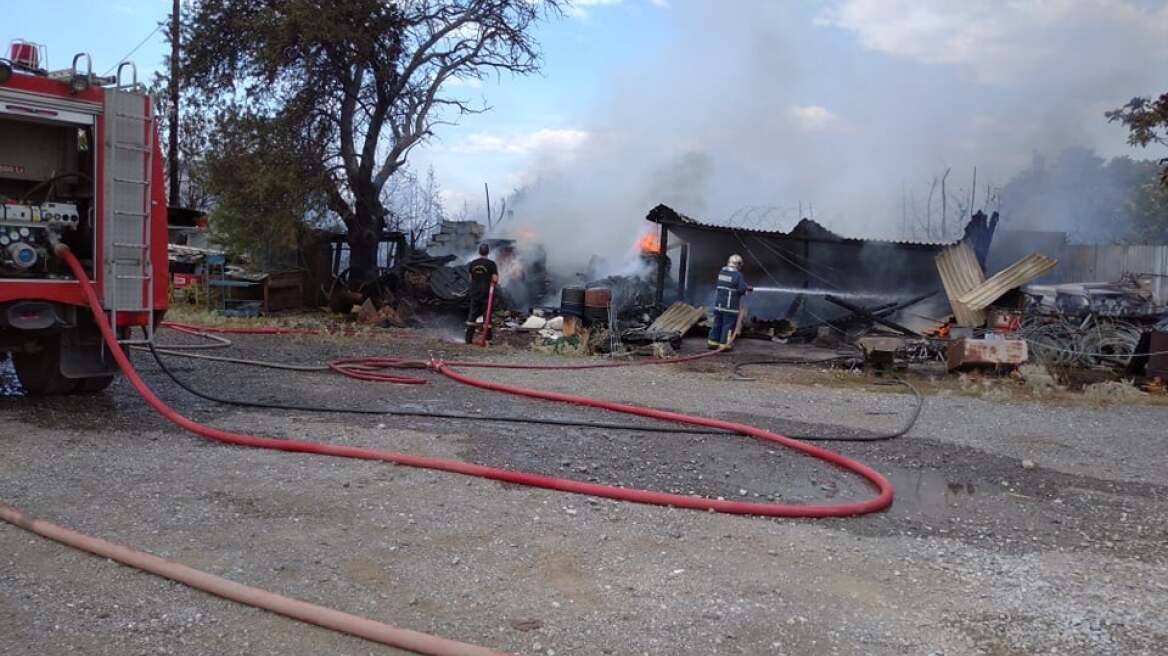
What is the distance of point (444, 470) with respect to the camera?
15.8 feet

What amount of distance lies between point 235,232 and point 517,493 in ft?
46.0

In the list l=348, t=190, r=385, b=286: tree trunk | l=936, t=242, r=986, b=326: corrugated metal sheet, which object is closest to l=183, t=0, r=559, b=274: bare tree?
l=348, t=190, r=385, b=286: tree trunk

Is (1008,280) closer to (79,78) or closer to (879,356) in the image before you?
(879,356)

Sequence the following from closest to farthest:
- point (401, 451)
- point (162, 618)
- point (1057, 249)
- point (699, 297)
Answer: point (162, 618) → point (401, 451) → point (699, 297) → point (1057, 249)

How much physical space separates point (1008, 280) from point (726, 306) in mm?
4671

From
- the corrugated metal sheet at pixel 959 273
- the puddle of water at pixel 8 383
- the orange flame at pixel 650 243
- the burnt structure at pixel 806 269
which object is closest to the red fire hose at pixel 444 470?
the puddle of water at pixel 8 383

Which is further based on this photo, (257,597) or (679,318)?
(679,318)

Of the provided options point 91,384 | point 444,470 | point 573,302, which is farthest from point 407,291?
point 444,470

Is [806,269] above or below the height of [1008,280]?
above

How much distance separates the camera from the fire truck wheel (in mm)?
6473

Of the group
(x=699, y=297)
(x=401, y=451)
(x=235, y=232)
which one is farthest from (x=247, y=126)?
(x=401, y=451)

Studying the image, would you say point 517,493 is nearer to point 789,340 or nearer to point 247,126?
point 789,340

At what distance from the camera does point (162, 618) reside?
2.95 metres

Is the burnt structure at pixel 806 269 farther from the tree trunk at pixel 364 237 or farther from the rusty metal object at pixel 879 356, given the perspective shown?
the tree trunk at pixel 364 237
